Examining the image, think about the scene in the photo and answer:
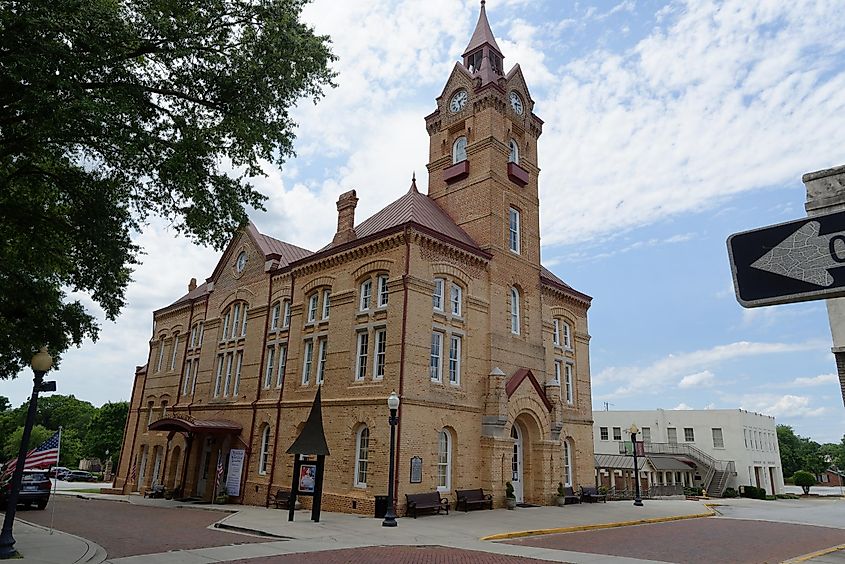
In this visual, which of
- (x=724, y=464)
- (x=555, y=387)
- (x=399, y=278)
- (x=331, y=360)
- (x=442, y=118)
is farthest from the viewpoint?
(x=724, y=464)

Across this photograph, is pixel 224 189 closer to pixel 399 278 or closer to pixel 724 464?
pixel 399 278

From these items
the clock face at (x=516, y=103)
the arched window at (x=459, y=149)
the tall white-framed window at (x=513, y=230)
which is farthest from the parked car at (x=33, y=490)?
the clock face at (x=516, y=103)

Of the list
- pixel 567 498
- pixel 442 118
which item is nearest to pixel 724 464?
pixel 567 498

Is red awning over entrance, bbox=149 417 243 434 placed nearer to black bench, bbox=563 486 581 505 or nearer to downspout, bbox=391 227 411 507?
downspout, bbox=391 227 411 507

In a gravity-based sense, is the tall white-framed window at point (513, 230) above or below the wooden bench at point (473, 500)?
above

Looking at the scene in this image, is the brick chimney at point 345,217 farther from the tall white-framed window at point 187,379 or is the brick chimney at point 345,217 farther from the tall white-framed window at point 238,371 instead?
the tall white-framed window at point 187,379

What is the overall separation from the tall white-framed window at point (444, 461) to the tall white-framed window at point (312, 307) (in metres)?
8.35

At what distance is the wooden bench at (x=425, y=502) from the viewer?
65.8 ft

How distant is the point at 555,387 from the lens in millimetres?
27109

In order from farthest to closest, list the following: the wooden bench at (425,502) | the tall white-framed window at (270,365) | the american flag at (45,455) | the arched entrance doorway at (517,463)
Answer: the tall white-framed window at (270,365) < the arched entrance doorway at (517,463) < the wooden bench at (425,502) < the american flag at (45,455)

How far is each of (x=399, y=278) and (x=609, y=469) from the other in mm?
38997

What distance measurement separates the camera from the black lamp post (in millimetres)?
11688

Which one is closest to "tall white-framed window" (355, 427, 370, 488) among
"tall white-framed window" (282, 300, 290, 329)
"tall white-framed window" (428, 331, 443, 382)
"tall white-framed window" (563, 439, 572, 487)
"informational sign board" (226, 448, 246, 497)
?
"tall white-framed window" (428, 331, 443, 382)

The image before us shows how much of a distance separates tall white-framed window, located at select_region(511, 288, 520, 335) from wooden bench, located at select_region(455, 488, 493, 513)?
7.70m
